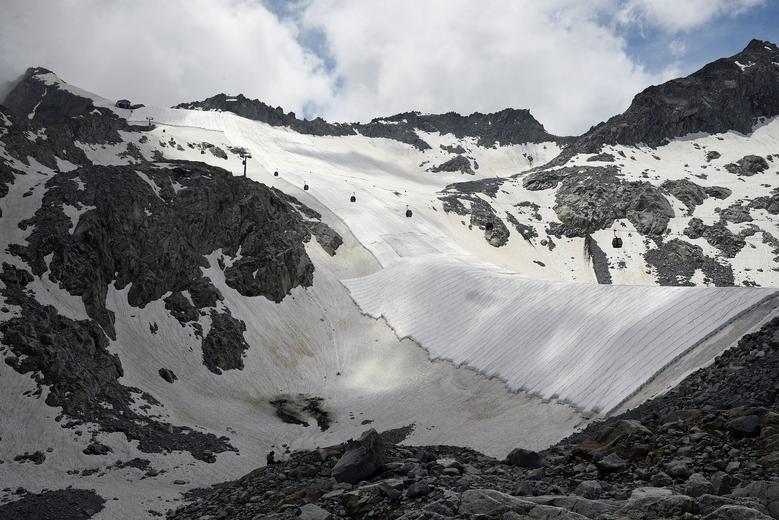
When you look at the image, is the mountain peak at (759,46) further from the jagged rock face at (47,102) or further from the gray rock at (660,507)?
the gray rock at (660,507)

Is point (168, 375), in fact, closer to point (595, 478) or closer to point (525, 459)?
point (525, 459)

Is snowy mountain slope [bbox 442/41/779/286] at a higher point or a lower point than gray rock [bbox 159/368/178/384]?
higher

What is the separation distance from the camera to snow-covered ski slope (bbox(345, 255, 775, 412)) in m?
32.5

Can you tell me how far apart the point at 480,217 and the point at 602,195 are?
25.9 metres

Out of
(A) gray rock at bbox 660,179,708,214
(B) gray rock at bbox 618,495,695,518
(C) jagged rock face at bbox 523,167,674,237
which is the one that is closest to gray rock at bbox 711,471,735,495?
(B) gray rock at bbox 618,495,695,518

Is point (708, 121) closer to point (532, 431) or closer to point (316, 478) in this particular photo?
point (532, 431)

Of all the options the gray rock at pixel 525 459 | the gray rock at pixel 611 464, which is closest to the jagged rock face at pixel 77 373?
the gray rock at pixel 525 459

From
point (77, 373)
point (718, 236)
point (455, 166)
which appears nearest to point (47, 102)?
point (455, 166)

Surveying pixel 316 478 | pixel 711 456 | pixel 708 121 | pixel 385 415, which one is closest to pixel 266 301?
pixel 385 415

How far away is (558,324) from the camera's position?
42.8 meters

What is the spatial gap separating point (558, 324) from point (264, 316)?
30001mm

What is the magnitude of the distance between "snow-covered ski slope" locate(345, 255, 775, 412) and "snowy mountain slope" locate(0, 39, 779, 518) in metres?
0.21

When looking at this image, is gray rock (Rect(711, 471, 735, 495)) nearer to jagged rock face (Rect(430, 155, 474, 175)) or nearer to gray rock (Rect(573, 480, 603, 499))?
gray rock (Rect(573, 480, 603, 499))

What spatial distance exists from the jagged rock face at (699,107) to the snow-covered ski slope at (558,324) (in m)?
93.0
